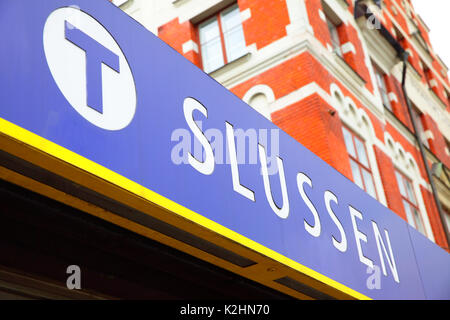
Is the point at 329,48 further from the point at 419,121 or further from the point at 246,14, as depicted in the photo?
the point at 419,121

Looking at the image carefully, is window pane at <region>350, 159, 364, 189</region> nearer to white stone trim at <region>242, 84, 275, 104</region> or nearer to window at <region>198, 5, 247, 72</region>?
white stone trim at <region>242, 84, 275, 104</region>

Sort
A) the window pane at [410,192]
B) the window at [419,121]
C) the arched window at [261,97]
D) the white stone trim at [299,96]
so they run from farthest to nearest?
the window at [419,121], the window pane at [410,192], the arched window at [261,97], the white stone trim at [299,96]

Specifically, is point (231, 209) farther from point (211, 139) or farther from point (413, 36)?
point (413, 36)

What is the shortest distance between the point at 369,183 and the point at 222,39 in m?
4.59

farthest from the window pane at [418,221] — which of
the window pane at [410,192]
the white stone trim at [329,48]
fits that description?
the white stone trim at [329,48]

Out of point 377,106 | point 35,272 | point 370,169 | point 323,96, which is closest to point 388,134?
point 377,106

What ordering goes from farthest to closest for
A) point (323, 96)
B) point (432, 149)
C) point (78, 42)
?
point (432, 149) < point (323, 96) < point (78, 42)

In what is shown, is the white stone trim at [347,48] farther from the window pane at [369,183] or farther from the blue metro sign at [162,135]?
the blue metro sign at [162,135]

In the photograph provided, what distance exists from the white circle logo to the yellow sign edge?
1.15ft

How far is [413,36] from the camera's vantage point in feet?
65.5

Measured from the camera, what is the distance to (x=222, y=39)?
12.0 metres

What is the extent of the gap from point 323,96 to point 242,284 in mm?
5809

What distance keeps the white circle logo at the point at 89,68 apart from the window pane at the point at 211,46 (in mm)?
7929

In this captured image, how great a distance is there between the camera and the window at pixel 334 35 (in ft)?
41.6
